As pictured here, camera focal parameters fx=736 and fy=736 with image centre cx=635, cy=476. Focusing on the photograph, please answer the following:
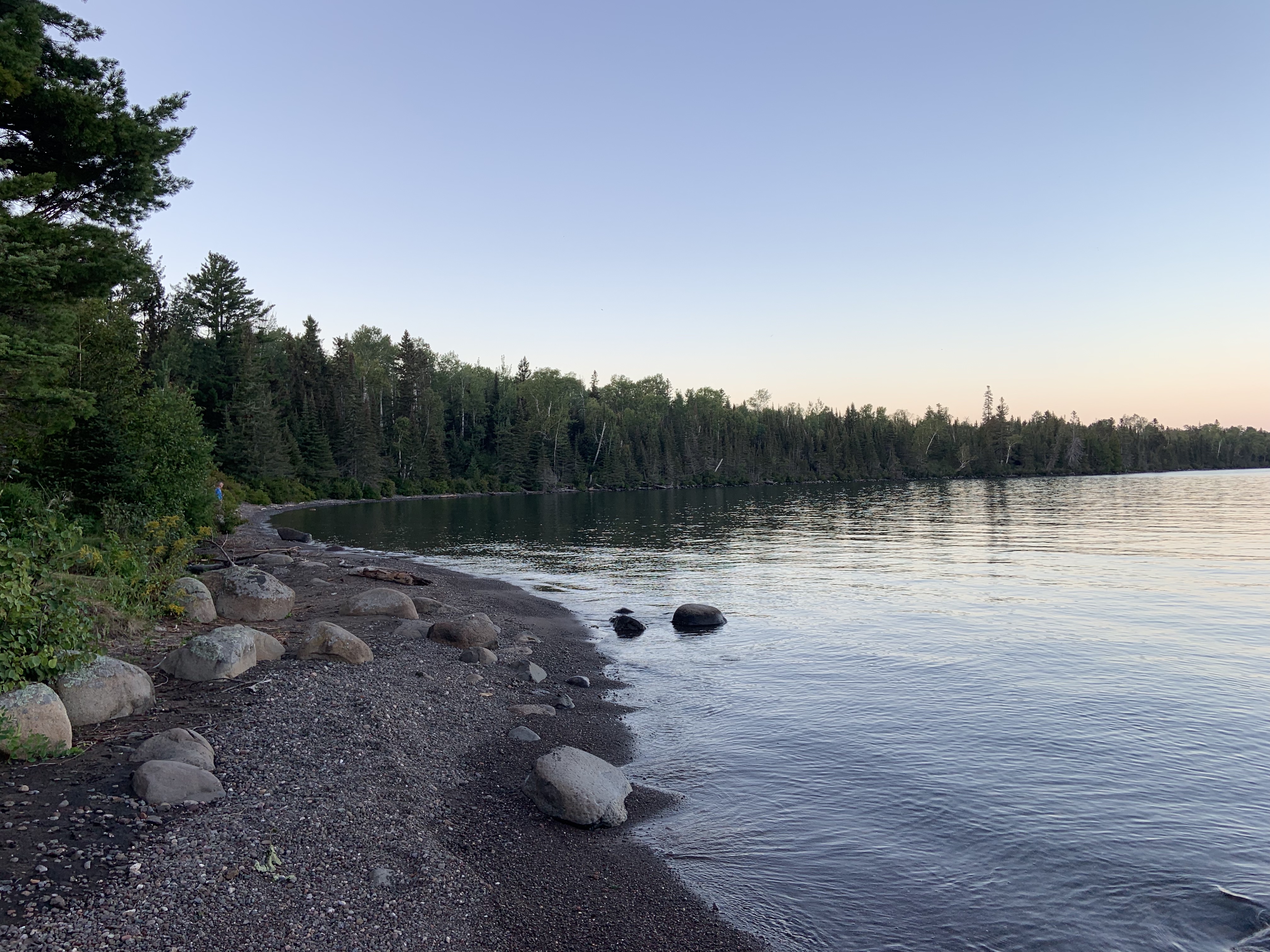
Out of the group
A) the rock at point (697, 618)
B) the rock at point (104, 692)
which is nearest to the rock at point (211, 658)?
the rock at point (104, 692)

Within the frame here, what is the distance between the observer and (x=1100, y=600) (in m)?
27.2

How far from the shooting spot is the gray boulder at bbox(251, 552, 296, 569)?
105ft

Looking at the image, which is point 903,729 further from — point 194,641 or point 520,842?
point 194,641

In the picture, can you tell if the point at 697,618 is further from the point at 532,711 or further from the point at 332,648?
the point at 332,648

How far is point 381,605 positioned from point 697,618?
32.5ft

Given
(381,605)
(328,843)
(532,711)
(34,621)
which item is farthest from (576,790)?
(381,605)

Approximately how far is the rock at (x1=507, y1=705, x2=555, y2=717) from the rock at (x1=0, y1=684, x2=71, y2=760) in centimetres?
728

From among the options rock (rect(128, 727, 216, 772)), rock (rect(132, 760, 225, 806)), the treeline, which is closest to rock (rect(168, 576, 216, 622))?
rock (rect(128, 727, 216, 772))

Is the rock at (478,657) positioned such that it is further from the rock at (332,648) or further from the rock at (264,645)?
the rock at (264,645)

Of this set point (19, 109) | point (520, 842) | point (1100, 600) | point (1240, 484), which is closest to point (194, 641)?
point (520, 842)

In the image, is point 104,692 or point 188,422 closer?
point 104,692

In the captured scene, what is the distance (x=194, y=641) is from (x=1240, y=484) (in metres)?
143

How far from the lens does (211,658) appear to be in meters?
12.7

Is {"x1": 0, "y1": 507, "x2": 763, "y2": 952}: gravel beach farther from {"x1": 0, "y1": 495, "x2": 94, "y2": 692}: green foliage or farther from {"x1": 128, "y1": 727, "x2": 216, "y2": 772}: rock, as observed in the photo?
{"x1": 0, "y1": 495, "x2": 94, "y2": 692}: green foliage
